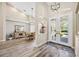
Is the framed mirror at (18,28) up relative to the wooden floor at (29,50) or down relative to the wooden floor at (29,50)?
up

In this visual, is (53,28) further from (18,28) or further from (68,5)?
(18,28)

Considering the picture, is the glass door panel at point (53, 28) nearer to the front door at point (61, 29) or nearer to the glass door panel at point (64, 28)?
the front door at point (61, 29)

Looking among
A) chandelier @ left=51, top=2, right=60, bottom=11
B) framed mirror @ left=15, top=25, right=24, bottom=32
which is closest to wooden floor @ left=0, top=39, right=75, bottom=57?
framed mirror @ left=15, top=25, right=24, bottom=32

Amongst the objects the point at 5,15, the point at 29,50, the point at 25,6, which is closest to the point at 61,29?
the point at 29,50

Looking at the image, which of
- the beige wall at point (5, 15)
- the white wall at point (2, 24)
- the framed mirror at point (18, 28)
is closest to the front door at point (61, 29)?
the framed mirror at point (18, 28)

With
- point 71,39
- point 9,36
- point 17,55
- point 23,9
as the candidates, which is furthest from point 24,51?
point 71,39

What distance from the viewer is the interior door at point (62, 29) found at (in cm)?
274

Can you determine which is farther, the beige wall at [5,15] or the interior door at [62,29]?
the interior door at [62,29]

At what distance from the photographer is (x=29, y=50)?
2.76m

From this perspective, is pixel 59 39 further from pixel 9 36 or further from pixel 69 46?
pixel 9 36

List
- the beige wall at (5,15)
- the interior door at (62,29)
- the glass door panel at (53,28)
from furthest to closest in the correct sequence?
1. the glass door panel at (53,28)
2. the interior door at (62,29)
3. the beige wall at (5,15)

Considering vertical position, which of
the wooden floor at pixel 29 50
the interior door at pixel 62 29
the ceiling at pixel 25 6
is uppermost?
the ceiling at pixel 25 6

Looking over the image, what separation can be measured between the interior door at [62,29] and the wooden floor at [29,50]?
0.57ft

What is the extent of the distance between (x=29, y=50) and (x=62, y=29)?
1.05m
